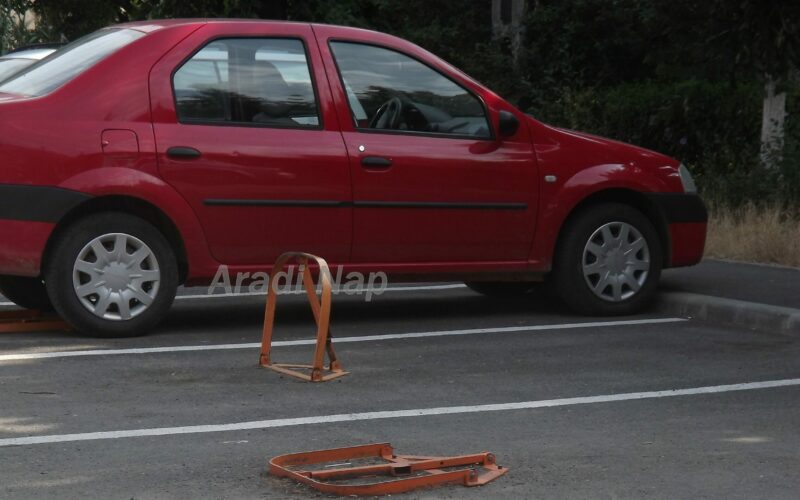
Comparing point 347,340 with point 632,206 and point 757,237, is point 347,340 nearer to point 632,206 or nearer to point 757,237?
point 632,206

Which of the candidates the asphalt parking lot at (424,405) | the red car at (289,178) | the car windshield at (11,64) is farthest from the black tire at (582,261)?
the car windshield at (11,64)

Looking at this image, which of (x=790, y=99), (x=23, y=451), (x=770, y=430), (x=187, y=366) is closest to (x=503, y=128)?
(x=187, y=366)

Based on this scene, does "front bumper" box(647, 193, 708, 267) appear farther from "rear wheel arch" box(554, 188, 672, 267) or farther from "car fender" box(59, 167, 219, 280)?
"car fender" box(59, 167, 219, 280)

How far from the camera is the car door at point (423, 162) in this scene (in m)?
9.09

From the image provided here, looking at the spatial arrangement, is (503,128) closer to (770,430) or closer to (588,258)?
(588,258)

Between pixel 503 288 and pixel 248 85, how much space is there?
2.88 meters

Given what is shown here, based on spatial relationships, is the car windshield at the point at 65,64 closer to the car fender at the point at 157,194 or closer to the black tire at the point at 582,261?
the car fender at the point at 157,194

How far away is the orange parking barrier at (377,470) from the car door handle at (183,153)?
3.39 metres

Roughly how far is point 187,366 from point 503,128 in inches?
108

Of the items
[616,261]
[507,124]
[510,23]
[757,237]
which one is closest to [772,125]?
[757,237]

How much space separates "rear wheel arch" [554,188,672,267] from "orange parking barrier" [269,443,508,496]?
4359 millimetres

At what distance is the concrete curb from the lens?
9.19 meters

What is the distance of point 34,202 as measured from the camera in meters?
8.27

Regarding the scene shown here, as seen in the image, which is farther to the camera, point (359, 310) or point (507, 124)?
point (359, 310)
